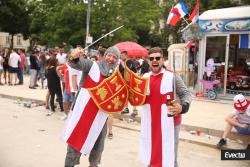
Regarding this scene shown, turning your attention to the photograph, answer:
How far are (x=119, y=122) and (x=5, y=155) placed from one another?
13.7 ft

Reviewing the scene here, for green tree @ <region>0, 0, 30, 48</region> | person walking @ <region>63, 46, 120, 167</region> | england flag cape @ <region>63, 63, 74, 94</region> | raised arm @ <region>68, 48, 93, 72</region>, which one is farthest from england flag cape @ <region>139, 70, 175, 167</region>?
green tree @ <region>0, 0, 30, 48</region>

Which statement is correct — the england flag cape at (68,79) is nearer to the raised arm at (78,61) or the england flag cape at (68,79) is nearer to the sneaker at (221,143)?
the sneaker at (221,143)

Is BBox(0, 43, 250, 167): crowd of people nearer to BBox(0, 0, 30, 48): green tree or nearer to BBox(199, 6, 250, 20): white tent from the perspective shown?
BBox(199, 6, 250, 20): white tent

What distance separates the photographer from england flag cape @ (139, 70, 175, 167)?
15.1 ft

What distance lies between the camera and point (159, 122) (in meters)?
4.64

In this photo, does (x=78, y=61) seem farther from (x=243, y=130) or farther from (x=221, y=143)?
(x=243, y=130)

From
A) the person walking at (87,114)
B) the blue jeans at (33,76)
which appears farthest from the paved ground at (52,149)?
the blue jeans at (33,76)

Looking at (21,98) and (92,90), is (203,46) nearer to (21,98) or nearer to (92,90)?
(21,98)

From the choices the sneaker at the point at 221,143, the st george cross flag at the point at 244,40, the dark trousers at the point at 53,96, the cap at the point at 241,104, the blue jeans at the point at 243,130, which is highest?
the st george cross flag at the point at 244,40

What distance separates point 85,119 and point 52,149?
2.61 m

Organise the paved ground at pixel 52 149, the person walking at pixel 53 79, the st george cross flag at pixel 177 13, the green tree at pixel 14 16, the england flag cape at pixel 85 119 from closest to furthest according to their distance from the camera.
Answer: the england flag cape at pixel 85 119 → the paved ground at pixel 52 149 → the person walking at pixel 53 79 → the st george cross flag at pixel 177 13 → the green tree at pixel 14 16

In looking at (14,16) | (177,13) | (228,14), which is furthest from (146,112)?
(14,16)

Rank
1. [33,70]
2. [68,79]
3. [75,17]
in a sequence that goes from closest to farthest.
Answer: [68,79]
[33,70]
[75,17]

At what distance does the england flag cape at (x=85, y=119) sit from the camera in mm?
Result: 4965
